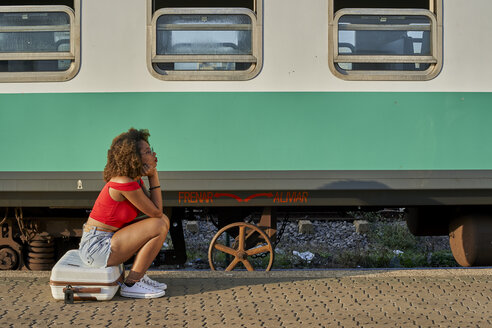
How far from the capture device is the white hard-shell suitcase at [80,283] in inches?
174

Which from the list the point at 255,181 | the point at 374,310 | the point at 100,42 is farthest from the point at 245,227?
the point at 100,42

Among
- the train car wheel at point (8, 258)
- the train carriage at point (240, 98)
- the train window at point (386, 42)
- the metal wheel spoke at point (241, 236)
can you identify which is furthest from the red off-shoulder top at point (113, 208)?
the train window at point (386, 42)

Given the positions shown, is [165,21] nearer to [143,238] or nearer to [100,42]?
[100,42]

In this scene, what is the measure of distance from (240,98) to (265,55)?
0.41m

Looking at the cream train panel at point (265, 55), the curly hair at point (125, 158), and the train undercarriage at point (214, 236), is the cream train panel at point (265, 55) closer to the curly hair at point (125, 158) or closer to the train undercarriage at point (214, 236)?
the curly hair at point (125, 158)

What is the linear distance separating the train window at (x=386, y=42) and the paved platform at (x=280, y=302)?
5.52 feet

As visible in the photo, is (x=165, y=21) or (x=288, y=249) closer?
(x=165, y=21)

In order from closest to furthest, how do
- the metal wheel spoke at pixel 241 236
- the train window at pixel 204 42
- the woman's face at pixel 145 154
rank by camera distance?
the woman's face at pixel 145 154 → the train window at pixel 204 42 → the metal wheel spoke at pixel 241 236

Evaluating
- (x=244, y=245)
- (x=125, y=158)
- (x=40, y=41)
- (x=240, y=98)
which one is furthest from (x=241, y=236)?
(x=40, y=41)

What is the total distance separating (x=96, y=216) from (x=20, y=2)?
2135mm

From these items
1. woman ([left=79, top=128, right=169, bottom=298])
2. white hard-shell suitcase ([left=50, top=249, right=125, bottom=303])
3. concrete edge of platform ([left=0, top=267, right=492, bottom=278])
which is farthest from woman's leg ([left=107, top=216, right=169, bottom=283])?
concrete edge of platform ([left=0, top=267, right=492, bottom=278])

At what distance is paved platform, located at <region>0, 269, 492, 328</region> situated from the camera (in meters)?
4.07

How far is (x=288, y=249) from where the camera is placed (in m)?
8.09

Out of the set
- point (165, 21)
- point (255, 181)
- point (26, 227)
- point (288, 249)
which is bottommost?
point (288, 249)
